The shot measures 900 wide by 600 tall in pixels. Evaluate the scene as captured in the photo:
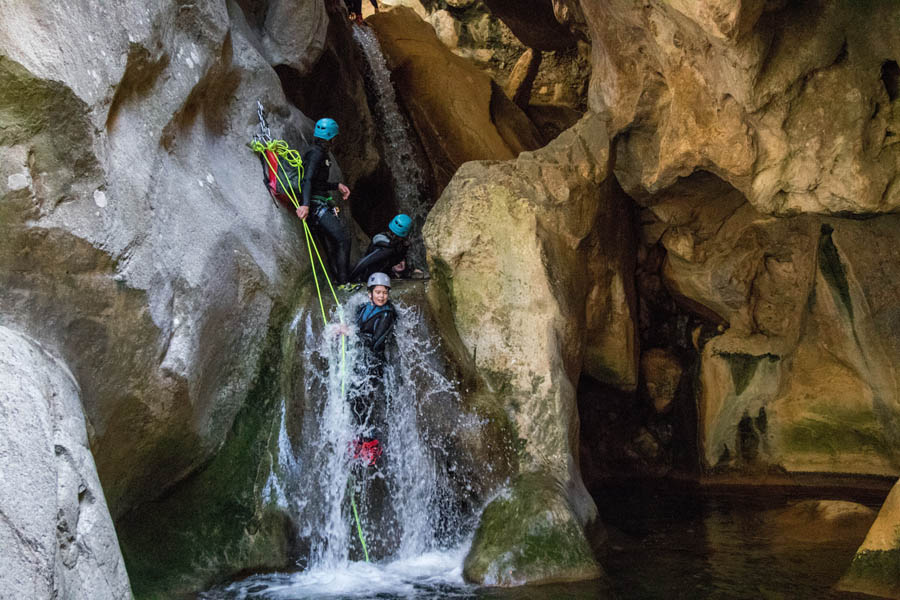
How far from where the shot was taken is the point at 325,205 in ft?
30.3

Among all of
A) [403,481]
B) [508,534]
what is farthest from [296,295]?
[508,534]

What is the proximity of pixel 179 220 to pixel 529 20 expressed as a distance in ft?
23.2

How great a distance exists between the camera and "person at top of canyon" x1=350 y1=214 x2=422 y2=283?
361 inches

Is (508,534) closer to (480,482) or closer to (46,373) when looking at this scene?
(480,482)

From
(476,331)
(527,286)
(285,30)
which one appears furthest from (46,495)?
(285,30)

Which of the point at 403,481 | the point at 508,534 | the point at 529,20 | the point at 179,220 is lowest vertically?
the point at 508,534

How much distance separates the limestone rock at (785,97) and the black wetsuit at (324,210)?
132 inches

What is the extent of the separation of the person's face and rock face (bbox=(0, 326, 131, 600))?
3.23 metres

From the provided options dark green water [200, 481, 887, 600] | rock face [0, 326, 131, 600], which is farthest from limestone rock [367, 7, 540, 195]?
rock face [0, 326, 131, 600]

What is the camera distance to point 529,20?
Result: 1219 centimetres

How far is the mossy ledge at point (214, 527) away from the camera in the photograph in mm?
6840

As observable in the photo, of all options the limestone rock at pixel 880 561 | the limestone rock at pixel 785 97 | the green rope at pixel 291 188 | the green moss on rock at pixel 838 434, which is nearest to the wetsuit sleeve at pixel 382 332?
the green rope at pixel 291 188

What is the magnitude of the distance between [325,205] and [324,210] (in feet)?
0.24

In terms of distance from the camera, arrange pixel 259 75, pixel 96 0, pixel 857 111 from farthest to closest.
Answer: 1. pixel 259 75
2. pixel 857 111
3. pixel 96 0
